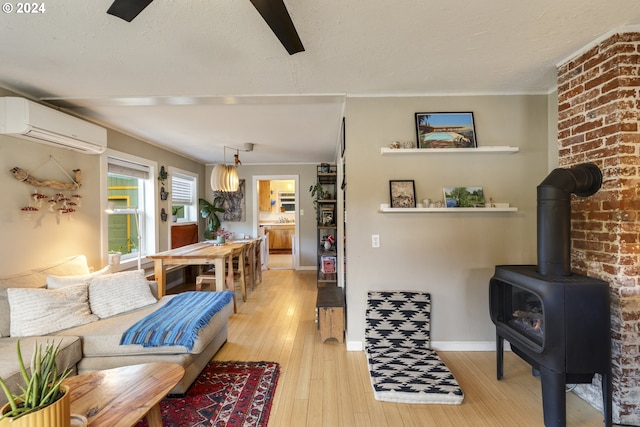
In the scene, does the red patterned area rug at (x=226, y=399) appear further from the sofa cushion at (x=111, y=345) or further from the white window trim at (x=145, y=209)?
the white window trim at (x=145, y=209)

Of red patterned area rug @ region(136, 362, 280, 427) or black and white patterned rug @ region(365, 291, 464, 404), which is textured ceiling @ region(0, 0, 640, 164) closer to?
black and white patterned rug @ region(365, 291, 464, 404)

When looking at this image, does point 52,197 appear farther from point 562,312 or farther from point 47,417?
point 562,312

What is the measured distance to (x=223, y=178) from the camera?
13.7 feet

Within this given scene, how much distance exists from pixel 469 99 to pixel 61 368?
3.68 meters

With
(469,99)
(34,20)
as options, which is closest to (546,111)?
(469,99)

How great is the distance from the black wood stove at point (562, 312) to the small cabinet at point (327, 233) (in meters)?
2.56

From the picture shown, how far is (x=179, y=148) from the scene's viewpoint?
4.62 metres

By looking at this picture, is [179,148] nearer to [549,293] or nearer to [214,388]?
[214,388]

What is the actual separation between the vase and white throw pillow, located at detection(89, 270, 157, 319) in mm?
1382

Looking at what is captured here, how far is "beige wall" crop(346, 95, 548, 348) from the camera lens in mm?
2570

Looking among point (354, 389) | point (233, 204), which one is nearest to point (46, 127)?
point (354, 389)

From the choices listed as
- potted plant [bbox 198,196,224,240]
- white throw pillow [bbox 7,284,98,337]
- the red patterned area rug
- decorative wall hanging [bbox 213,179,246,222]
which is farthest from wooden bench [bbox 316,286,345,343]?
decorative wall hanging [bbox 213,179,246,222]

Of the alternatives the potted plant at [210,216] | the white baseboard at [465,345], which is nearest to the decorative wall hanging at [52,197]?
the potted plant at [210,216]

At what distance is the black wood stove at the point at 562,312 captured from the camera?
5.29 ft
